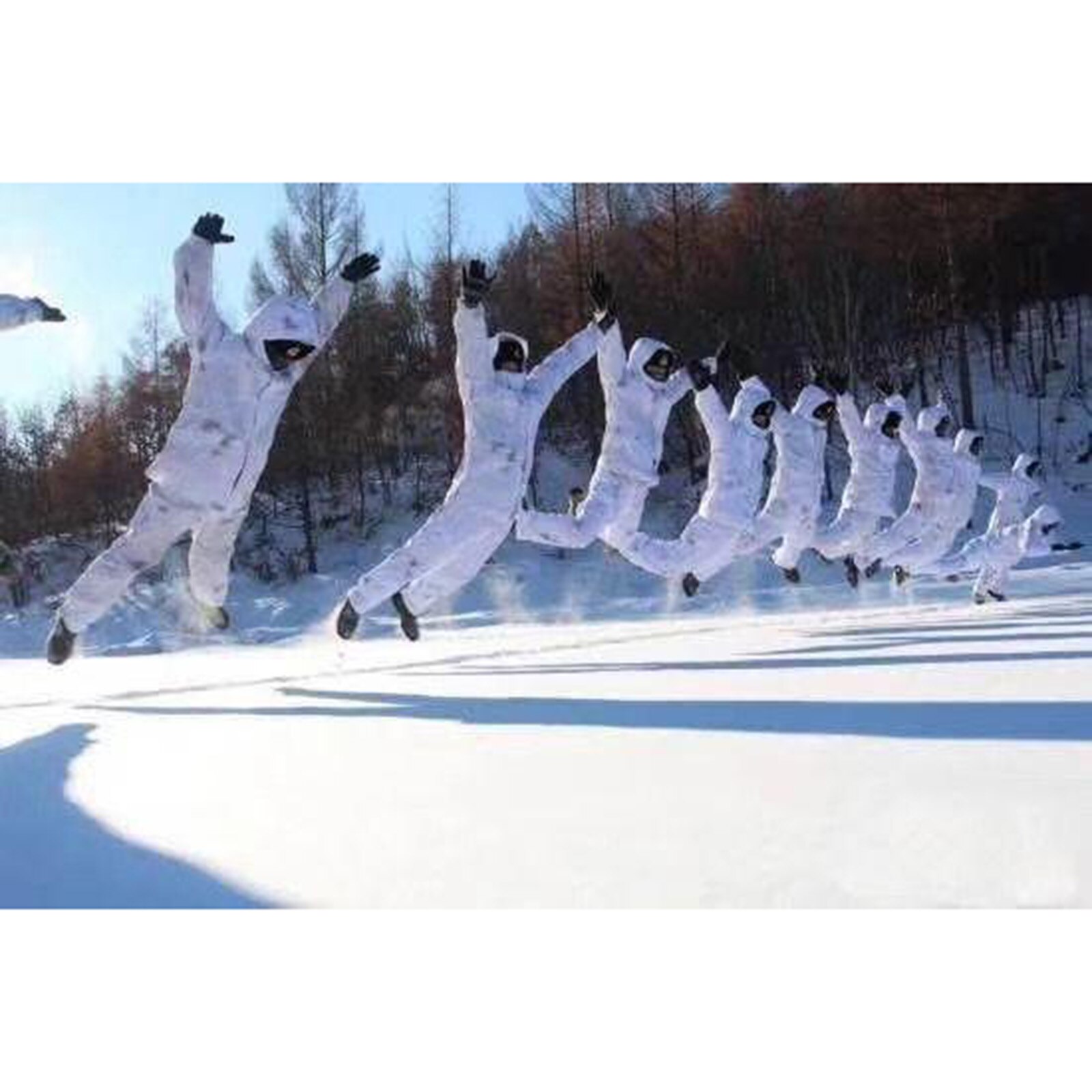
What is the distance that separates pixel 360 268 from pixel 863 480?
5190mm

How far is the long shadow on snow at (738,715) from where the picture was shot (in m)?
3.63

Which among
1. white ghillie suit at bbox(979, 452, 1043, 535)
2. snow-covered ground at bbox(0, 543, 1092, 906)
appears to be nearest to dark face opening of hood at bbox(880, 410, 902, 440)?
white ghillie suit at bbox(979, 452, 1043, 535)

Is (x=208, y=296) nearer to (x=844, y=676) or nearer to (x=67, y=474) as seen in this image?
(x=844, y=676)

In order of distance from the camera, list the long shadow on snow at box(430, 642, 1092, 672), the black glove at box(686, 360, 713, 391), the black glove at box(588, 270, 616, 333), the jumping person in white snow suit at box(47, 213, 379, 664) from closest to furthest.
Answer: the long shadow on snow at box(430, 642, 1092, 672) → the jumping person in white snow suit at box(47, 213, 379, 664) → the black glove at box(588, 270, 616, 333) → the black glove at box(686, 360, 713, 391)

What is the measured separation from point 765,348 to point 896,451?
9540 millimetres

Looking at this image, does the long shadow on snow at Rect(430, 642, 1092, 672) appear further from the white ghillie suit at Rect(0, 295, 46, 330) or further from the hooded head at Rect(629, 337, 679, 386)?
the hooded head at Rect(629, 337, 679, 386)

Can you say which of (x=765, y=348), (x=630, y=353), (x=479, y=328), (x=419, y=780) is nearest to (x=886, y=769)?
(x=419, y=780)

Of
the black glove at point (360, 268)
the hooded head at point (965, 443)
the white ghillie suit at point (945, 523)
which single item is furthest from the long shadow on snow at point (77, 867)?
the hooded head at point (965, 443)

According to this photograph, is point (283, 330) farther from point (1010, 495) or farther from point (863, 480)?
point (1010, 495)

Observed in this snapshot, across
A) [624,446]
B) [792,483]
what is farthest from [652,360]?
[792,483]

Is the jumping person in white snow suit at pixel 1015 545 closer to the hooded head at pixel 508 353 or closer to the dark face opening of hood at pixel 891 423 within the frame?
the dark face opening of hood at pixel 891 423

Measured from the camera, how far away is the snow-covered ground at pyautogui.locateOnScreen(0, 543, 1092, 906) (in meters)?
2.52

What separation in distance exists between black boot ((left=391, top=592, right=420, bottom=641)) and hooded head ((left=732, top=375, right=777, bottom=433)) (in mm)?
3065

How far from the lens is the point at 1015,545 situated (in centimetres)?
963
